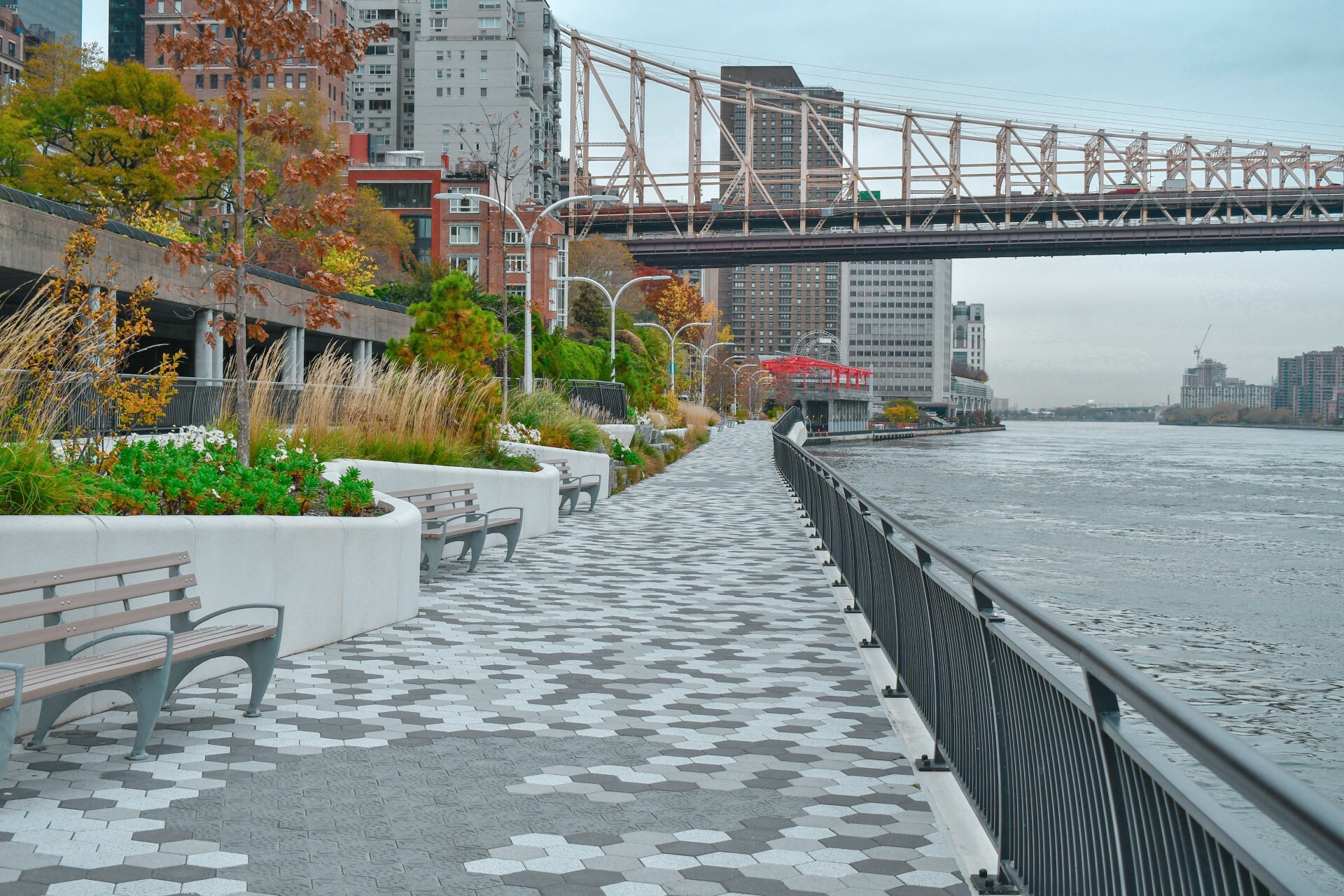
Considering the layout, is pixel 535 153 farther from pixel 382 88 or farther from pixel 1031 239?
pixel 1031 239

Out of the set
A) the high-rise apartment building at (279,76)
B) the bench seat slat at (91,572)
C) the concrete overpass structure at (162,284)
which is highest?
the high-rise apartment building at (279,76)

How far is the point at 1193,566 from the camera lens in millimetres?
26469

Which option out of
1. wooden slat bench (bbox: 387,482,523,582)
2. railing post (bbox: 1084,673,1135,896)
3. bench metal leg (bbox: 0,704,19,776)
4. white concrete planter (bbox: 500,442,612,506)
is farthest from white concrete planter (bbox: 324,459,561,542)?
railing post (bbox: 1084,673,1135,896)

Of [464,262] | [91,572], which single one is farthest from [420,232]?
[91,572]

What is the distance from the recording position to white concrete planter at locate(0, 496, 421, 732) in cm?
655

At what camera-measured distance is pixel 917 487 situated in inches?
2063

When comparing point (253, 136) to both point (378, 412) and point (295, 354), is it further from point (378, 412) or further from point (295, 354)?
point (295, 354)

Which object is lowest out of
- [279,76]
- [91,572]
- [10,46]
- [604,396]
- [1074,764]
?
[1074,764]

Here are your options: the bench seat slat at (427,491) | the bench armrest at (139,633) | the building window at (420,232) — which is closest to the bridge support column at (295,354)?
the bench seat slat at (427,491)

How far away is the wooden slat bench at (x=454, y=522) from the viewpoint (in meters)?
12.1

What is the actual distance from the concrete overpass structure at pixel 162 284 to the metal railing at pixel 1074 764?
1011cm

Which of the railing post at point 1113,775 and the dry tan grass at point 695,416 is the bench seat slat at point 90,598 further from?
the dry tan grass at point 695,416

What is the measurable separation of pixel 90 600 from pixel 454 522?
7205 mm

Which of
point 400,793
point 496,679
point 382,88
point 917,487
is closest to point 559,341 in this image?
point 917,487
